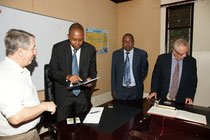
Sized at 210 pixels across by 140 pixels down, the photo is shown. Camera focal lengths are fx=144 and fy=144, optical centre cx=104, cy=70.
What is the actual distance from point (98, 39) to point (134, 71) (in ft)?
4.33

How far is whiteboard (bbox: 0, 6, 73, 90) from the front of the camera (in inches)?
74.0

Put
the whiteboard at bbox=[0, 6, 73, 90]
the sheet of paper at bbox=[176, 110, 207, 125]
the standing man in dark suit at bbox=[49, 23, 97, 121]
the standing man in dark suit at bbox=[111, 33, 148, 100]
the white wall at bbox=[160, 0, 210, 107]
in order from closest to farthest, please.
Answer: the sheet of paper at bbox=[176, 110, 207, 125] < the standing man in dark suit at bbox=[49, 23, 97, 121] < the whiteboard at bbox=[0, 6, 73, 90] < the standing man in dark suit at bbox=[111, 33, 148, 100] < the white wall at bbox=[160, 0, 210, 107]

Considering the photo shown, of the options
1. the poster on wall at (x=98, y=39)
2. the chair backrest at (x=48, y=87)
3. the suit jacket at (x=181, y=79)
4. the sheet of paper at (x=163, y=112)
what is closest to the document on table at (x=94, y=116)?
the sheet of paper at (x=163, y=112)

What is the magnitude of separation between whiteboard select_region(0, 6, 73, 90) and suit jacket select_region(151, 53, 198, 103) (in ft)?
5.88

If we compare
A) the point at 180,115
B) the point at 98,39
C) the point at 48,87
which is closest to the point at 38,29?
the point at 48,87

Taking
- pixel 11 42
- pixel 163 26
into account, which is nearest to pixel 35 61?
pixel 11 42

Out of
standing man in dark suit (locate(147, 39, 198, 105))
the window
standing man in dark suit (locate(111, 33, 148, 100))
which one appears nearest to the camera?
standing man in dark suit (locate(147, 39, 198, 105))

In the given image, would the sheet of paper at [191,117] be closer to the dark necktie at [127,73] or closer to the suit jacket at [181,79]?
the suit jacket at [181,79]

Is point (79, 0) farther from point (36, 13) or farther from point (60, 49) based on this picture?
point (60, 49)

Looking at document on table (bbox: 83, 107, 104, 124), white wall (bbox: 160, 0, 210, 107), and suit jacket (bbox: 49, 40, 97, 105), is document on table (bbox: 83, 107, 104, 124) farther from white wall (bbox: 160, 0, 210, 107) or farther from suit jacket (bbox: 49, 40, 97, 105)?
white wall (bbox: 160, 0, 210, 107)

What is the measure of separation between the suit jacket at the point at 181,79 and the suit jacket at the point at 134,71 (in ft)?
1.41

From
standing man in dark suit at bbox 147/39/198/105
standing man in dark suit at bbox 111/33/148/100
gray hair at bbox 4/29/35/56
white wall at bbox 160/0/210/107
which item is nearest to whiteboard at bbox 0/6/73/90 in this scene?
gray hair at bbox 4/29/35/56

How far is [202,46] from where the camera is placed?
9.89 ft

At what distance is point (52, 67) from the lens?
1881 millimetres
